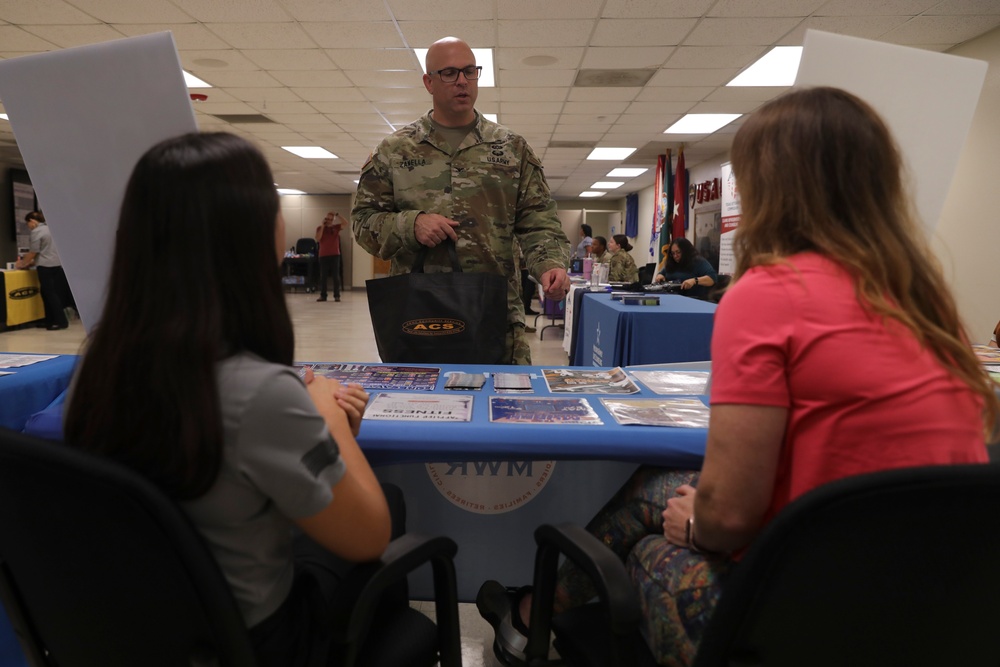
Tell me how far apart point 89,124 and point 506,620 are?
46.5 inches

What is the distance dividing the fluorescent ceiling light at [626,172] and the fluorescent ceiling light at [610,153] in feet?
4.14

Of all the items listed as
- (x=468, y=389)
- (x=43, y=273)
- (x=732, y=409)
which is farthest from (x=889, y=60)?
(x=43, y=273)

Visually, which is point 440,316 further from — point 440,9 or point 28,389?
point 440,9

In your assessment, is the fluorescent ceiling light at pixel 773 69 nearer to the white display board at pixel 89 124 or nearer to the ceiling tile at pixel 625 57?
the ceiling tile at pixel 625 57

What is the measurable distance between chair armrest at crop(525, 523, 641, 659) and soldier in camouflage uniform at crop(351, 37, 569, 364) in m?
1.15

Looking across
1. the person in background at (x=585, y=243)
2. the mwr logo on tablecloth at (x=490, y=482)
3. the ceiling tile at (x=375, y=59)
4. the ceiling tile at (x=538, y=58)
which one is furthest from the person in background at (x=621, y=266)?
the mwr logo on tablecloth at (x=490, y=482)

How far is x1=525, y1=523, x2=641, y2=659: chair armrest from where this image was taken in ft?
2.27

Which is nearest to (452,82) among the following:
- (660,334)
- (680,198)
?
(660,334)

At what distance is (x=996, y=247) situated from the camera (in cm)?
449

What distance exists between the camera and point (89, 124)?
1046 millimetres

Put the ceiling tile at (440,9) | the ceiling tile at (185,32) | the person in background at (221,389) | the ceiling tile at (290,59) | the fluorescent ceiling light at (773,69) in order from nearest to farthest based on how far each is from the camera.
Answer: the person in background at (221,389) < the ceiling tile at (440,9) < the ceiling tile at (185,32) < the fluorescent ceiling light at (773,69) < the ceiling tile at (290,59)

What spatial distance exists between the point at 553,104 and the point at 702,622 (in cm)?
664

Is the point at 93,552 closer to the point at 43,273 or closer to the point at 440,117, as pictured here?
the point at 440,117

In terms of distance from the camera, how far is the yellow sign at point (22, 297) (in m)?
6.85
